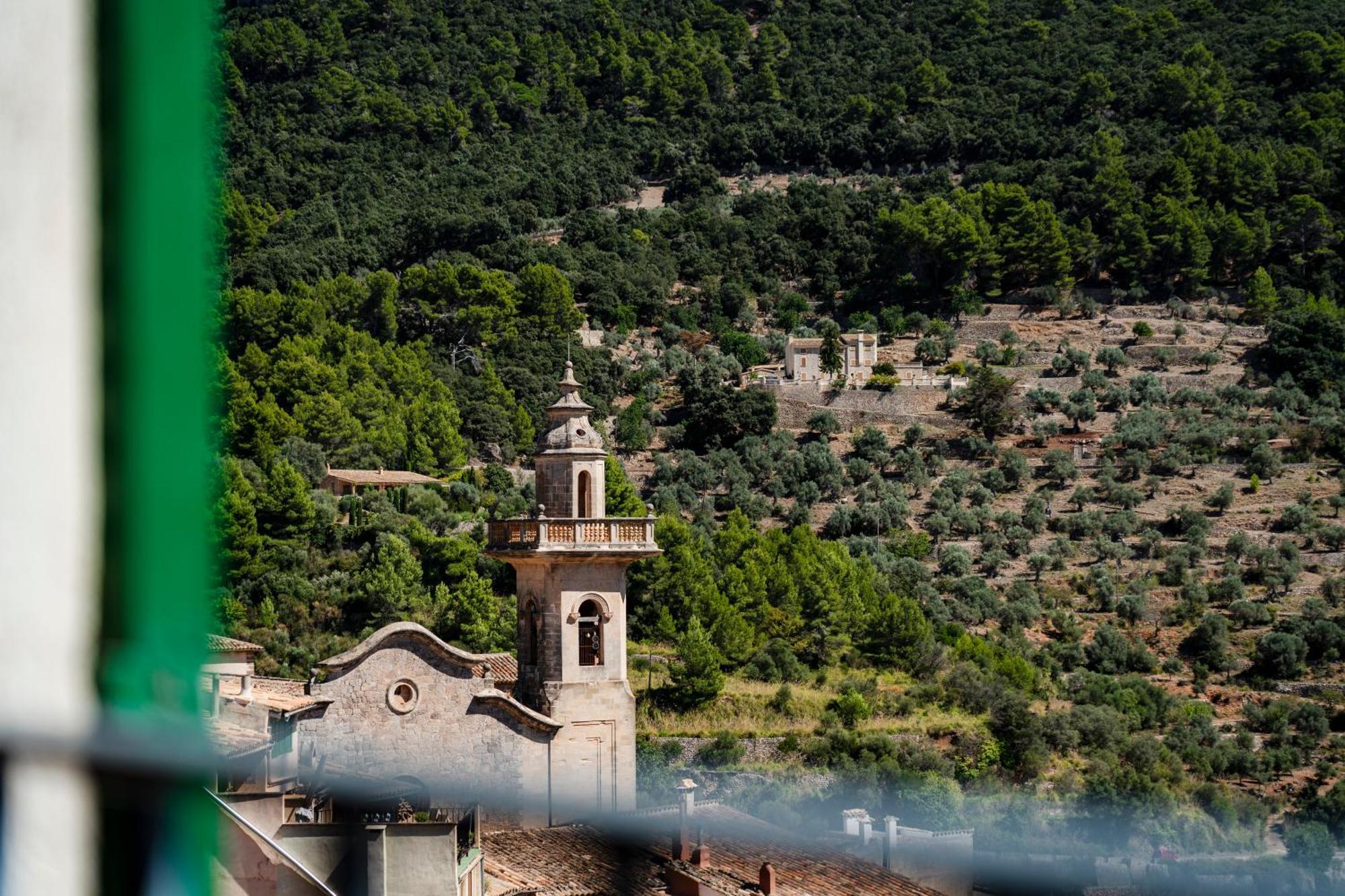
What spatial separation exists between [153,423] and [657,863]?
1.37 metres

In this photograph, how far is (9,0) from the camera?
0.41 m

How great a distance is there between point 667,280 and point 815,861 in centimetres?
3788

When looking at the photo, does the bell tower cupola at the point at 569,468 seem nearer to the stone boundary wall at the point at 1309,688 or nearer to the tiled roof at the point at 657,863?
the tiled roof at the point at 657,863

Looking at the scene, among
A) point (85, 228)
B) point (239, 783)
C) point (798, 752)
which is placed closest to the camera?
point (85, 228)

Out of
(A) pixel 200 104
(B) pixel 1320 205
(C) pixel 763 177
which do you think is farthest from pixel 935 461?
(A) pixel 200 104

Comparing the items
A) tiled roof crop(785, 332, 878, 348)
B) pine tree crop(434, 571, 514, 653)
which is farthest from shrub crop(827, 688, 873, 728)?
tiled roof crop(785, 332, 878, 348)

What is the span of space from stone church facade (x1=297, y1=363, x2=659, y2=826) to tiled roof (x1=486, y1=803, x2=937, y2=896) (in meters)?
5.36

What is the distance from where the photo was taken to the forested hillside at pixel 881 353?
20.7 m

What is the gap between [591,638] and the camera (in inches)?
364

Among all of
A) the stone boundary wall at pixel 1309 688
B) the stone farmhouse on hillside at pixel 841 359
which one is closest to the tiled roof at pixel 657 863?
the stone boundary wall at pixel 1309 688

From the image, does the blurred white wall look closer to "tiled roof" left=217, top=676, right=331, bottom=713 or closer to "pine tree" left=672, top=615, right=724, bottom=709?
"tiled roof" left=217, top=676, right=331, bottom=713

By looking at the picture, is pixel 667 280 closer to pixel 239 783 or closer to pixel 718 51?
pixel 718 51

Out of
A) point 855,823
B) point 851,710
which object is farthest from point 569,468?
point 851,710

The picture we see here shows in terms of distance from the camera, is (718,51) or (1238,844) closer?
(1238,844)
